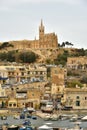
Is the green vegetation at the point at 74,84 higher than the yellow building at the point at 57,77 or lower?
lower

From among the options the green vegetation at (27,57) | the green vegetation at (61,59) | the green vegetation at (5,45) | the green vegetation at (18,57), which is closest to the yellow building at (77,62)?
the green vegetation at (61,59)

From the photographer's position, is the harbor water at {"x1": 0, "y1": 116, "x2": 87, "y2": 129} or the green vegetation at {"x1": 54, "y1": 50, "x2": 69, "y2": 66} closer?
the harbor water at {"x1": 0, "y1": 116, "x2": 87, "y2": 129}

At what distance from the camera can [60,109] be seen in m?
63.5

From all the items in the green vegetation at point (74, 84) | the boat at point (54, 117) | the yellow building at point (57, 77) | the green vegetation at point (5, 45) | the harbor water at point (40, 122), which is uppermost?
the green vegetation at point (5, 45)

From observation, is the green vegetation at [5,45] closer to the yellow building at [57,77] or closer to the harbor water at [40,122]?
the yellow building at [57,77]

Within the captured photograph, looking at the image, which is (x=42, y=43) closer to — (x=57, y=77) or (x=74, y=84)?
(x=74, y=84)

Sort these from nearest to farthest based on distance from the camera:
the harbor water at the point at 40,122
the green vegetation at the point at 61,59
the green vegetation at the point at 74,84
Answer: the harbor water at the point at 40,122, the green vegetation at the point at 74,84, the green vegetation at the point at 61,59

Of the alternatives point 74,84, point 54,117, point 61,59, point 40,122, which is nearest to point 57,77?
point 74,84

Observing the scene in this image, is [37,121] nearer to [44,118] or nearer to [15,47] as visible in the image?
[44,118]

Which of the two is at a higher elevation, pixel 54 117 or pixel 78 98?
pixel 78 98

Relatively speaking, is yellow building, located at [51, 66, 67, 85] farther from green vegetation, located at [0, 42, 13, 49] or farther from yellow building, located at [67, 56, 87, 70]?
green vegetation, located at [0, 42, 13, 49]

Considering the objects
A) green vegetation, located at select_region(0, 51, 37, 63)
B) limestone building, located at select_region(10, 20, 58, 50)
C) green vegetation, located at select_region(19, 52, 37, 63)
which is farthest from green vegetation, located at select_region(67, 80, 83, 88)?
limestone building, located at select_region(10, 20, 58, 50)

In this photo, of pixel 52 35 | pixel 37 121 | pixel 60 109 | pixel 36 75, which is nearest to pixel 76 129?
pixel 37 121

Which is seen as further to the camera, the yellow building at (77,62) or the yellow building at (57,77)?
the yellow building at (77,62)
